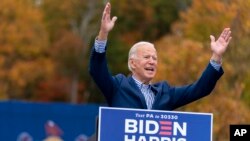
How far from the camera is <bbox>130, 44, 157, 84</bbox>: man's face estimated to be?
8.23m

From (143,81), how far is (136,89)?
0.10 meters

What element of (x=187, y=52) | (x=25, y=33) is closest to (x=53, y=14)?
(x=25, y=33)

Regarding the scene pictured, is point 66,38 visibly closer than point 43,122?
No

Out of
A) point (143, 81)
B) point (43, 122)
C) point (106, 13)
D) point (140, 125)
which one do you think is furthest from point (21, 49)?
point (140, 125)

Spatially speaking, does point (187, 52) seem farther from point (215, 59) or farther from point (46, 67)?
point (46, 67)

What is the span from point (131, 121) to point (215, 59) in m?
0.88

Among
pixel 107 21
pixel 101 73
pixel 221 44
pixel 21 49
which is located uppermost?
pixel 21 49

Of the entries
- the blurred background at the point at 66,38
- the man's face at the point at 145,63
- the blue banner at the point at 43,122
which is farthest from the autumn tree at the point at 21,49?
the man's face at the point at 145,63

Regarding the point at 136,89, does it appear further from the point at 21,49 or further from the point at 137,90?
the point at 21,49

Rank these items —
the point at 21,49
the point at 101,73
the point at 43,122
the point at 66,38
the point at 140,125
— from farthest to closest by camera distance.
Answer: the point at 66,38
the point at 21,49
the point at 43,122
the point at 101,73
the point at 140,125

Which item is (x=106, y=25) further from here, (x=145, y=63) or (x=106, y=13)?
(x=145, y=63)

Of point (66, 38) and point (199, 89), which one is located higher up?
point (66, 38)

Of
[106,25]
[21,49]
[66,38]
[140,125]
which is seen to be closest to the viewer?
[140,125]

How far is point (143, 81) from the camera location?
327 inches
